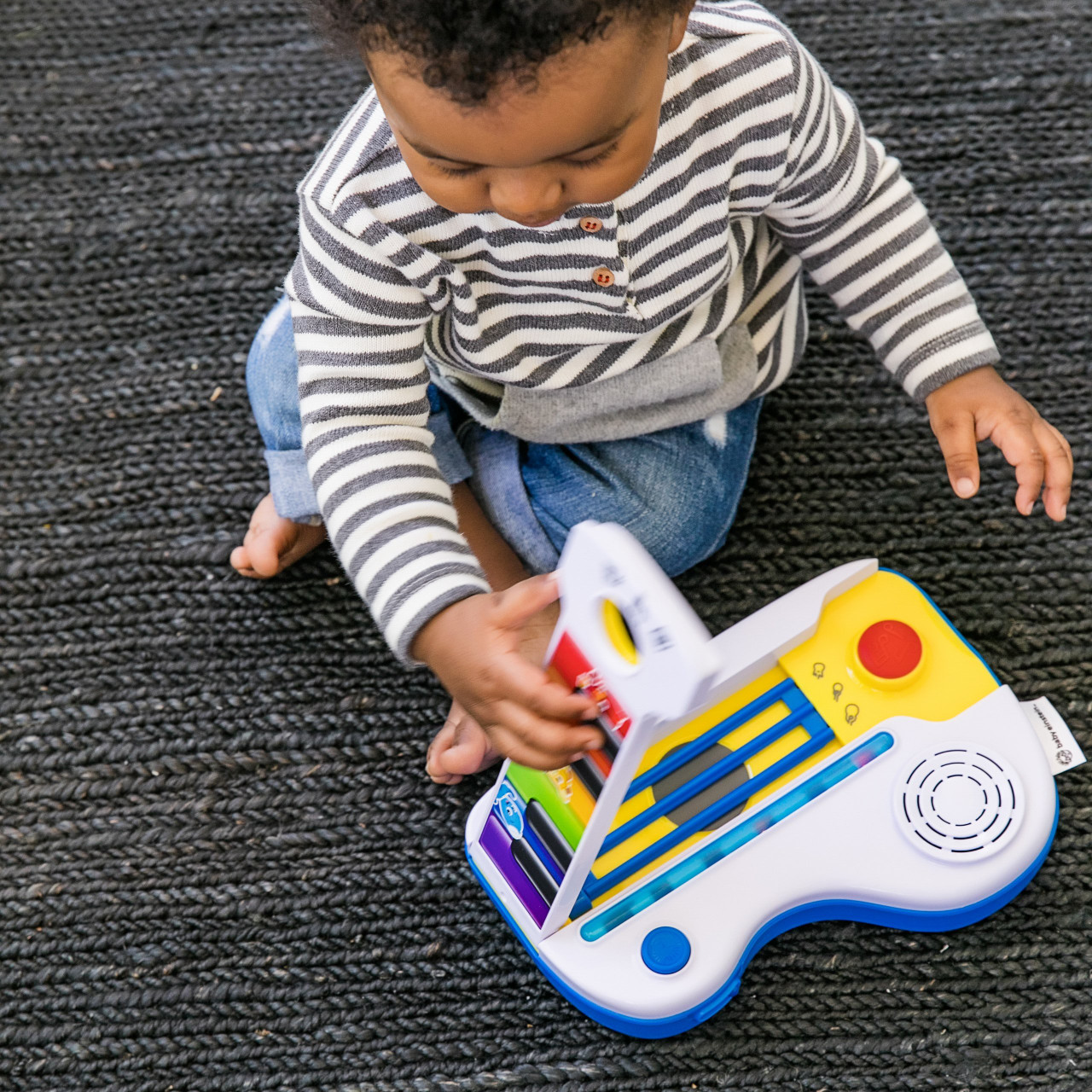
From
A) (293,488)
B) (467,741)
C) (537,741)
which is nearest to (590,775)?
(537,741)

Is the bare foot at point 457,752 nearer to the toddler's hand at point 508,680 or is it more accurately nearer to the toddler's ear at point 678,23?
the toddler's hand at point 508,680

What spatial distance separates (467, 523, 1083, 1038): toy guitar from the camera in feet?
1.90

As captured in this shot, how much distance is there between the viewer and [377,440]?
1.77 feet

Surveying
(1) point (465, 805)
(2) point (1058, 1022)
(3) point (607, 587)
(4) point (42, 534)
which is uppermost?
(3) point (607, 587)

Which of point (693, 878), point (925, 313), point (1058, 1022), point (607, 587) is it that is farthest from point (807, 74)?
point (1058, 1022)

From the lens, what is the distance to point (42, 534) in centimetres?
75

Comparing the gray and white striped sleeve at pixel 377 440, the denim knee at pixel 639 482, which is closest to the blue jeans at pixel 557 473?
the denim knee at pixel 639 482

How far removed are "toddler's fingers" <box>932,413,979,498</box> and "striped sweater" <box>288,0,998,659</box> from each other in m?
0.02

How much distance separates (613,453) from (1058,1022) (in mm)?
378

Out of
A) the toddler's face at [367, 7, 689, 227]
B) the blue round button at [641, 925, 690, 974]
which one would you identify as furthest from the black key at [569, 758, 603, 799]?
the toddler's face at [367, 7, 689, 227]

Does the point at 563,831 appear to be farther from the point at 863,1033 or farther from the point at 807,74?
the point at 807,74

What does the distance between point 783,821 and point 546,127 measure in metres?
0.37

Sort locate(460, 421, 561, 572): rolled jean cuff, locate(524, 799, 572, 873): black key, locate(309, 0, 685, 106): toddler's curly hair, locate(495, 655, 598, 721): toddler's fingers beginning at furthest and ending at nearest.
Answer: locate(460, 421, 561, 572): rolled jean cuff
locate(524, 799, 572, 873): black key
locate(495, 655, 598, 721): toddler's fingers
locate(309, 0, 685, 106): toddler's curly hair

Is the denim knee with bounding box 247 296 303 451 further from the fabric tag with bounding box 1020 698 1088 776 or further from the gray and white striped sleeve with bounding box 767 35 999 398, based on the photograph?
the fabric tag with bounding box 1020 698 1088 776
